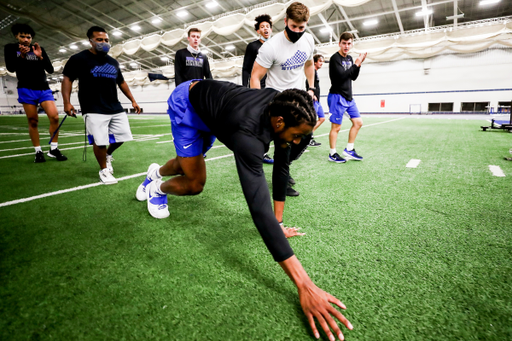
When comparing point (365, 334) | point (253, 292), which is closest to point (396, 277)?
point (365, 334)

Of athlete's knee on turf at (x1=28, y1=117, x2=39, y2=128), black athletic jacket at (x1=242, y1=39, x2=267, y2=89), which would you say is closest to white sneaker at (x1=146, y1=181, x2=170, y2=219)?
black athletic jacket at (x1=242, y1=39, x2=267, y2=89)

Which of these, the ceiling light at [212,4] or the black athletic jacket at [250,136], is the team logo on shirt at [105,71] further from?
the ceiling light at [212,4]

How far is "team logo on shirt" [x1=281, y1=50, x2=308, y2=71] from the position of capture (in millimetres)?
2707

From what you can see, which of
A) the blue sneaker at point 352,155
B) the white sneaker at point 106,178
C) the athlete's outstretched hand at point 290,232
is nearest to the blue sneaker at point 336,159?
the blue sneaker at point 352,155

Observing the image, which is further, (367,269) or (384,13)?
(384,13)

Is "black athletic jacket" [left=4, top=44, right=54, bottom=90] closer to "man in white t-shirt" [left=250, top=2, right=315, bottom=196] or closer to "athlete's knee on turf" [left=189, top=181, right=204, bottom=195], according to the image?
"man in white t-shirt" [left=250, top=2, right=315, bottom=196]

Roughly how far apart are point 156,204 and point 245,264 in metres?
1.10

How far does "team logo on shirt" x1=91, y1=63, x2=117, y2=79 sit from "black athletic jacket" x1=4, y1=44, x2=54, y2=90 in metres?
2.26

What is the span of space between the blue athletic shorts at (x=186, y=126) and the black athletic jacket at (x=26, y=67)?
4.41 metres

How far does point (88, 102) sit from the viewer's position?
3346 mm

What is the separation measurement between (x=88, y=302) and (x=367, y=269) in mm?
1502

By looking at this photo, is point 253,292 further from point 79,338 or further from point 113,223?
point 113,223

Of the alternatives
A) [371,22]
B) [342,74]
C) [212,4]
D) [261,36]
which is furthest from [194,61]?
[371,22]

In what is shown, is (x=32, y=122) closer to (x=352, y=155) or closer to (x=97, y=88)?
(x=97, y=88)
